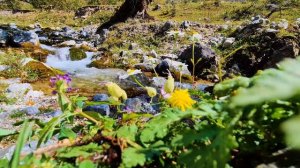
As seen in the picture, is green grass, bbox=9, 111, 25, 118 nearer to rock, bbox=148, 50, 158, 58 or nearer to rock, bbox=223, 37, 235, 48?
rock, bbox=148, 50, 158, 58

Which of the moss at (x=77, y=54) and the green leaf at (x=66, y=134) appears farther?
the moss at (x=77, y=54)

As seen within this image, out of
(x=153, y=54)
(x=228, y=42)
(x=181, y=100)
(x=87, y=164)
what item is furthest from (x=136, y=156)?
(x=228, y=42)

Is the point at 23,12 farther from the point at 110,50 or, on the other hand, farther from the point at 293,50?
the point at 293,50

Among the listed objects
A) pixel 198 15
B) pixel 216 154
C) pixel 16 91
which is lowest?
pixel 198 15

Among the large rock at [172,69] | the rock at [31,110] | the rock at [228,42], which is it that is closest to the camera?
the rock at [31,110]

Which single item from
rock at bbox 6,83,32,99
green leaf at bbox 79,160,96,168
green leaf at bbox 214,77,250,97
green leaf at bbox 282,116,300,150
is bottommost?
rock at bbox 6,83,32,99

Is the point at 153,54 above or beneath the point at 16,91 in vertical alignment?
beneath

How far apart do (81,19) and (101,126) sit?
4335 cm

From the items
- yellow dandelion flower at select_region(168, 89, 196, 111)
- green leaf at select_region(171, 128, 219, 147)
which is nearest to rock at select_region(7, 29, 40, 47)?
yellow dandelion flower at select_region(168, 89, 196, 111)

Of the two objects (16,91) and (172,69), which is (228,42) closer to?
(172,69)

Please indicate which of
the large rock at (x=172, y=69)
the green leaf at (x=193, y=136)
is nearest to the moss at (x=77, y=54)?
the large rock at (x=172, y=69)

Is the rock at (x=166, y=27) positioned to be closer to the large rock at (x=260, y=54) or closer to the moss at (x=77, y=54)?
the moss at (x=77, y=54)

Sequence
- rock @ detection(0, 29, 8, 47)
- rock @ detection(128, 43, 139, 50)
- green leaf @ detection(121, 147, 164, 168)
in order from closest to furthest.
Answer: green leaf @ detection(121, 147, 164, 168), rock @ detection(128, 43, 139, 50), rock @ detection(0, 29, 8, 47)

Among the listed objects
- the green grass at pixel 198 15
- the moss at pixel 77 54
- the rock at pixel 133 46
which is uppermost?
the rock at pixel 133 46
